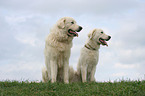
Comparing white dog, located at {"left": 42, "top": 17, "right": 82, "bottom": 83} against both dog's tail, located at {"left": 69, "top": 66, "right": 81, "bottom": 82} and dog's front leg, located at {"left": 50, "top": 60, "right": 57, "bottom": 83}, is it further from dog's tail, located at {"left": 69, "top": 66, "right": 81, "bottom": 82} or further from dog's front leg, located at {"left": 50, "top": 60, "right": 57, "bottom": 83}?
dog's tail, located at {"left": 69, "top": 66, "right": 81, "bottom": 82}

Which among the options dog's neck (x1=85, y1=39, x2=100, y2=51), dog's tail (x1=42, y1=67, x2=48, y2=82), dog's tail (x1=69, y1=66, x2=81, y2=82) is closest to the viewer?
dog's tail (x1=42, y1=67, x2=48, y2=82)

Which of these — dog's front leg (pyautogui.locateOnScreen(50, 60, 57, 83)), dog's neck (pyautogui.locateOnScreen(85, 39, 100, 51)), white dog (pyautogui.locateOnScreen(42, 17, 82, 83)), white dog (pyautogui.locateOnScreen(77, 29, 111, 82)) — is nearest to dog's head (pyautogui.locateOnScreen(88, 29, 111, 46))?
white dog (pyautogui.locateOnScreen(77, 29, 111, 82))

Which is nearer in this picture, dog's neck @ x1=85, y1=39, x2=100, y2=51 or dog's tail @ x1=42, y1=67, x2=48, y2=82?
dog's tail @ x1=42, y1=67, x2=48, y2=82

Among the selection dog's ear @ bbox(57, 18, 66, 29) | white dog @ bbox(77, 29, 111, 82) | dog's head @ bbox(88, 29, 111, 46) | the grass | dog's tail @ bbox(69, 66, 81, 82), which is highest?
dog's ear @ bbox(57, 18, 66, 29)

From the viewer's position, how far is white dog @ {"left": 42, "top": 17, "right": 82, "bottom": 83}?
310 inches

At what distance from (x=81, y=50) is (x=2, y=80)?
12.7 feet

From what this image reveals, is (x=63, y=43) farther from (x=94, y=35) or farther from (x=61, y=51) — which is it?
(x=94, y=35)

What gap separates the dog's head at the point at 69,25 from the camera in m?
7.84

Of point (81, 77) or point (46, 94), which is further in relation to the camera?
point (81, 77)

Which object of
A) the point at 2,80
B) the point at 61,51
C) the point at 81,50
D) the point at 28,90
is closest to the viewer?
the point at 28,90

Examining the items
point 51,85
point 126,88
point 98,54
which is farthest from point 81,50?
point 126,88

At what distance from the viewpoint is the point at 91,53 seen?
30.2ft

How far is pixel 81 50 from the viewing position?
941cm

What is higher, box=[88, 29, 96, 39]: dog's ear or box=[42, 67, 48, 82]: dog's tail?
box=[88, 29, 96, 39]: dog's ear
